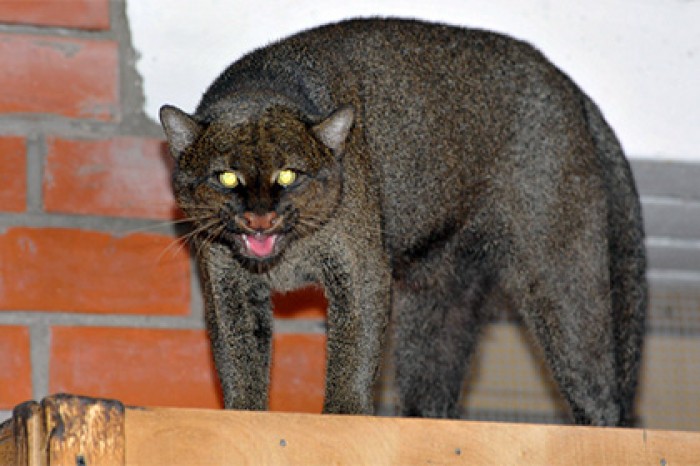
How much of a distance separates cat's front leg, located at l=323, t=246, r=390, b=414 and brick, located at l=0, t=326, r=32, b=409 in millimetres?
679

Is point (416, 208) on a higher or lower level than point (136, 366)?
higher

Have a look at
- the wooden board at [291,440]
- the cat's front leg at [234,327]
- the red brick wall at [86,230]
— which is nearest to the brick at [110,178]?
the red brick wall at [86,230]

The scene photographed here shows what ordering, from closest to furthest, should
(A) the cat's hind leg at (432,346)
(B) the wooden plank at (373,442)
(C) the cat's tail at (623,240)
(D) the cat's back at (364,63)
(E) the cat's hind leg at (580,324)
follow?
(B) the wooden plank at (373,442), (D) the cat's back at (364,63), (E) the cat's hind leg at (580,324), (C) the cat's tail at (623,240), (A) the cat's hind leg at (432,346)

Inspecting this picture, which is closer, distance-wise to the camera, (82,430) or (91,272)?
(82,430)

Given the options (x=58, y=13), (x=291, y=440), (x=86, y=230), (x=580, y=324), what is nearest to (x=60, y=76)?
(x=58, y=13)

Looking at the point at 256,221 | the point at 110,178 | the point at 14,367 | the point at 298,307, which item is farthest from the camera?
the point at 298,307

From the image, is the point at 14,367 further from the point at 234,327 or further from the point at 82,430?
the point at 82,430

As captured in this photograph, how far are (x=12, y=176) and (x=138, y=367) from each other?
1.43 ft

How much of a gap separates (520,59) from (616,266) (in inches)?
17.1

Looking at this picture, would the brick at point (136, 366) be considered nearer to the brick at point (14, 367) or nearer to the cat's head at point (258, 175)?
the brick at point (14, 367)

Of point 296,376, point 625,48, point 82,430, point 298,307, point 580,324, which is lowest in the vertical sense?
point 296,376

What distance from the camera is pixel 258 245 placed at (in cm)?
198

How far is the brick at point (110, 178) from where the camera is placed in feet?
8.27

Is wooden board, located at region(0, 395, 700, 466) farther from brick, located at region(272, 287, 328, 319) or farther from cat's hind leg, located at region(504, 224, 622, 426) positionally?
brick, located at region(272, 287, 328, 319)
